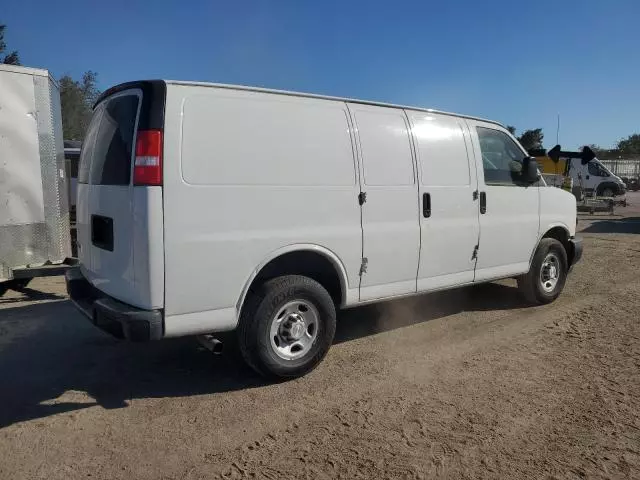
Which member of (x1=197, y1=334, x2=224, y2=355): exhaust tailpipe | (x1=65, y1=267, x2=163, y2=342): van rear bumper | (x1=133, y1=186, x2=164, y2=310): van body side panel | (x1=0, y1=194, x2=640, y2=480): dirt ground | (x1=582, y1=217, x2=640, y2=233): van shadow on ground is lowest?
(x1=0, y1=194, x2=640, y2=480): dirt ground

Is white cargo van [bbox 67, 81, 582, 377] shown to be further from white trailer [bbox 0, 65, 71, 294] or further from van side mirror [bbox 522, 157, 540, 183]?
white trailer [bbox 0, 65, 71, 294]

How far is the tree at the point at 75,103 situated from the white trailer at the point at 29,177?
1433 inches

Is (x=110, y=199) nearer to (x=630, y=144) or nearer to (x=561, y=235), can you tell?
(x=561, y=235)

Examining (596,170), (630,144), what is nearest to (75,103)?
(596,170)

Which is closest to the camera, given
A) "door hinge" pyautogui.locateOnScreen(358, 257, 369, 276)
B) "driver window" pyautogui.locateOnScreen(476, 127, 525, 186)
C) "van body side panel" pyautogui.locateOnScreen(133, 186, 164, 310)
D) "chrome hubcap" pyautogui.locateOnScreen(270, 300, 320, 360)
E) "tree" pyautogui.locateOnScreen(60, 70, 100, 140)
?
"van body side panel" pyautogui.locateOnScreen(133, 186, 164, 310)

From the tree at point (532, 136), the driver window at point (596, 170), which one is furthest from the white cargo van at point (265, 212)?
the tree at point (532, 136)

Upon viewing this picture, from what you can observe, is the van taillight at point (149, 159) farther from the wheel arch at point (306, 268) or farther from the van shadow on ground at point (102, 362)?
the van shadow on ground at point (102, 362)

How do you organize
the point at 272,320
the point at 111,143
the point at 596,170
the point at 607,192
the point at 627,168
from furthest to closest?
the point at 627,168, the point at 596,170, the point at 607,192, the point at 272,320, the point at 111,143

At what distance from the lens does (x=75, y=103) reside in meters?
46.6

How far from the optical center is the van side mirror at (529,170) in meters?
6.05

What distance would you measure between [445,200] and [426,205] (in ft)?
0.99

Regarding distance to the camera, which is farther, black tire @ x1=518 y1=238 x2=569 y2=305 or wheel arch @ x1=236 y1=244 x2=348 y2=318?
black tire @ x1=518 y1=238 x2=569 y2=305

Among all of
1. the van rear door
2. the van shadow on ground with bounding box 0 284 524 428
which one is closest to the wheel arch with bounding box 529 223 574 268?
the van shadow on ground with bounding box 0 284 524 428

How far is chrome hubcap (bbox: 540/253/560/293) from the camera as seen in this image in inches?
258
